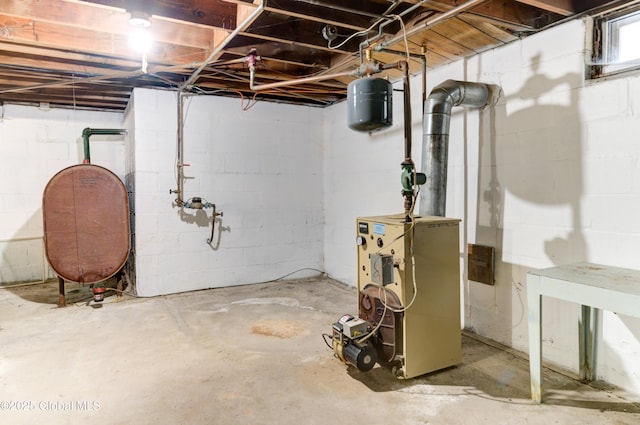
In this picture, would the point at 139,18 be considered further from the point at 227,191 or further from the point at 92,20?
the point at 227,191

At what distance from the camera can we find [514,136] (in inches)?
101

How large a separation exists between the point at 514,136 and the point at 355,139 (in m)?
1.90

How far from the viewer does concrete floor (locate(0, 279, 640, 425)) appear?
6.11ft

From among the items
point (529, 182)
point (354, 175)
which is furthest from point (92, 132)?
point (529, 182)

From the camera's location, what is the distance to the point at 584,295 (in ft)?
5.62

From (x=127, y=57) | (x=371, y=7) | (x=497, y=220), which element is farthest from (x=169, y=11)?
(x=497, y=220)

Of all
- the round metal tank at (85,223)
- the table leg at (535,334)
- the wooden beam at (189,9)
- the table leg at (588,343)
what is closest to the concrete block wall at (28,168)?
the round metal tank at (85,223)

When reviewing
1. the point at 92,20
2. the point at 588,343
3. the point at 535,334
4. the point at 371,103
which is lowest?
the point at 588,343

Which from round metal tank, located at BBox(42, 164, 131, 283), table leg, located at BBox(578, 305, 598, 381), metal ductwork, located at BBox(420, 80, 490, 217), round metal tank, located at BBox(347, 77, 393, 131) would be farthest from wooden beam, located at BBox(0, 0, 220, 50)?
table leg, located at BBox(578, 305, 598, 381)

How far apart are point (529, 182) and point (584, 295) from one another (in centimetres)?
97

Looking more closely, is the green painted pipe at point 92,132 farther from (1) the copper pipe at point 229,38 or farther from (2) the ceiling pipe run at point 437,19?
(2) the ceiling pipe run at point 437,19

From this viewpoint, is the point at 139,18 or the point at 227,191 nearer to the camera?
the point at 139,18

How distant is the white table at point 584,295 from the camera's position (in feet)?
5.29

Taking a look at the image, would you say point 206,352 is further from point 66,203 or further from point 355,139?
point 355,139
